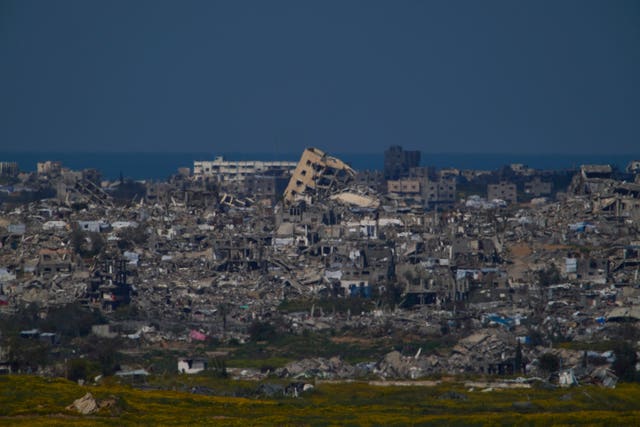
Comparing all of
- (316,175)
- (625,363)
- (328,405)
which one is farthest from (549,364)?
(316,175)

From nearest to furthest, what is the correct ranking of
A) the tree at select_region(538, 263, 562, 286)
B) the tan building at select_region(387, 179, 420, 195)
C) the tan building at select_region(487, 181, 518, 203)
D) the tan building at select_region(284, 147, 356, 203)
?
the tree at select_region(538, 263, 562, 286) < the tan building at select_region(284, 147, 356, 203) < the tan building at select_region(487, 181, 518, 203) < the tan building at select_region(387, 179, 420, 195)

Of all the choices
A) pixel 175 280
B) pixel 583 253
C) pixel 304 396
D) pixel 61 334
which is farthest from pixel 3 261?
pixel 304 396

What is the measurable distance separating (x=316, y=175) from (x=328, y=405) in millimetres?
50483

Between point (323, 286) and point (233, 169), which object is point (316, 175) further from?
point (323, 286)

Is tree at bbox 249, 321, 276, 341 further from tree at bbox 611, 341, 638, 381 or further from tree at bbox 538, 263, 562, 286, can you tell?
tree at bbox 538, 263, 562, 286

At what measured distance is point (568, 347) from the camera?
4481 centimetres

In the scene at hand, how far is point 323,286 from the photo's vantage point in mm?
56719

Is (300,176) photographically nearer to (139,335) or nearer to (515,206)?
(515,206)

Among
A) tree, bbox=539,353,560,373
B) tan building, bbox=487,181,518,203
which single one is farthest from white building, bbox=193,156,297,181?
tree, bbox=539,353,560,373

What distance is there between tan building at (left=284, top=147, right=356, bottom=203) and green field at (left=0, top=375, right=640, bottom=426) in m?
45.0

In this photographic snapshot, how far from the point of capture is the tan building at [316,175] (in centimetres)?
8575

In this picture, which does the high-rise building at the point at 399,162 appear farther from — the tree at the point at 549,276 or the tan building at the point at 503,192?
the tree at the point at 549,276

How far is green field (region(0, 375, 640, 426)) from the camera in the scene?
112 ft

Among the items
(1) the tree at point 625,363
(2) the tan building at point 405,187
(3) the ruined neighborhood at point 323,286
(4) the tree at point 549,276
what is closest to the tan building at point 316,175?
(3) the ruined neighborhood at point 323,286
